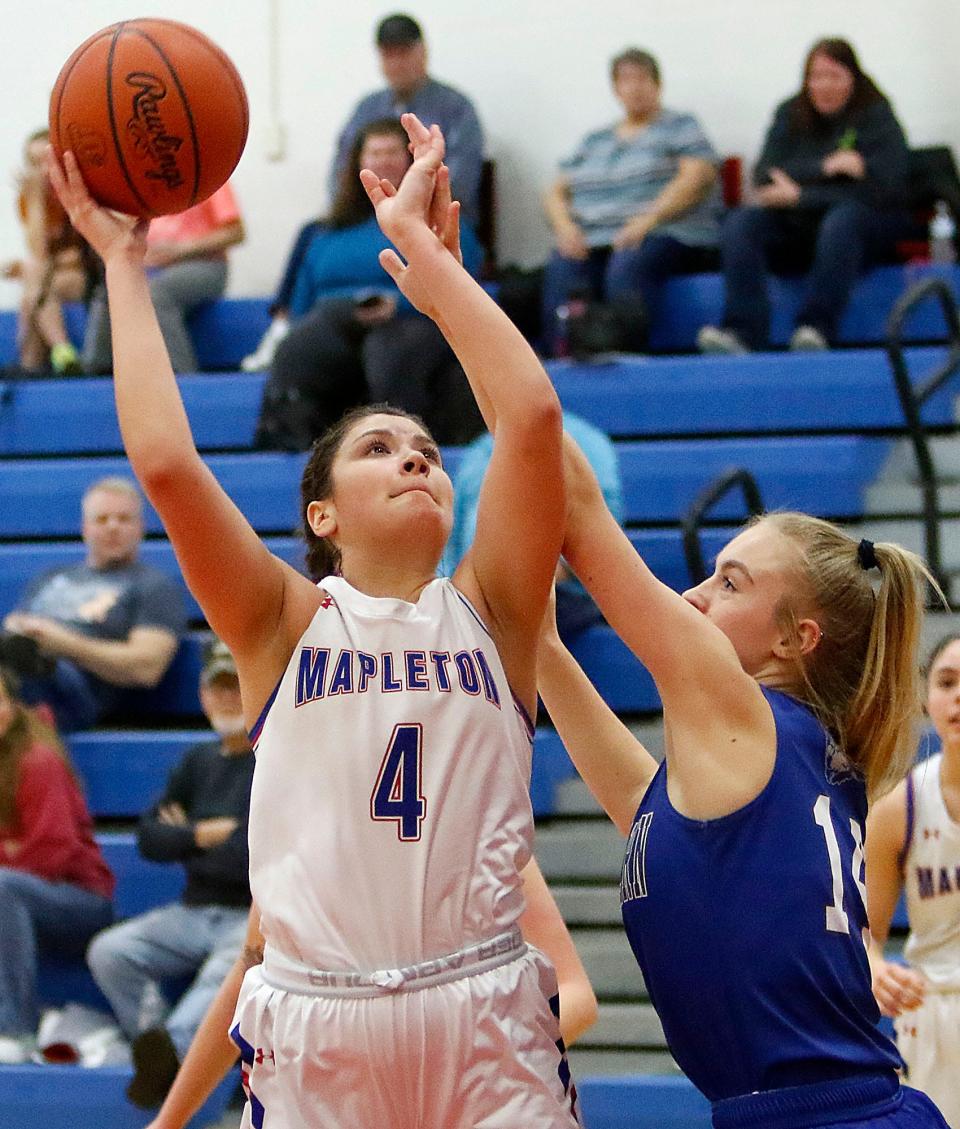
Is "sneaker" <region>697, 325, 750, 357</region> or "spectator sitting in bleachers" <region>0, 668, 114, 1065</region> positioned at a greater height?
"sneaker" <region>697, 325, 750, 357</region>

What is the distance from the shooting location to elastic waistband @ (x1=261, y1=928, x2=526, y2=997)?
244 cm

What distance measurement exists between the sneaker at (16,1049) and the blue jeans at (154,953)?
27 cm

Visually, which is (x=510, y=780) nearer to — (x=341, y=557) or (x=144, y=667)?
(x=341, y=557)

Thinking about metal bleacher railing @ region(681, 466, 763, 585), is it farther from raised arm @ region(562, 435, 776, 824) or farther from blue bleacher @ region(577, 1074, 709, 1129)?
raised arm @ region(562, 435, 776, 824)

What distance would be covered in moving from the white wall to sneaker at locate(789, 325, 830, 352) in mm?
1451

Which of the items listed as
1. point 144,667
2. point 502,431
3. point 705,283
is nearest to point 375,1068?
point 502,431

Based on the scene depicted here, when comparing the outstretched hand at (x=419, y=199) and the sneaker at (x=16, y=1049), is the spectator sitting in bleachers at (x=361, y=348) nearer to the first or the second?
the sneaker at (x=16, y=1049)

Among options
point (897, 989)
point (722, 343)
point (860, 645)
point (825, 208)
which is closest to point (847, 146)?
point (825, 208)

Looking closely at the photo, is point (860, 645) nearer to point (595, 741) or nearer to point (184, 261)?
point (595, 741)

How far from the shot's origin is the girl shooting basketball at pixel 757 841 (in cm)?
251

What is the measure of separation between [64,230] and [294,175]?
4.03 ft

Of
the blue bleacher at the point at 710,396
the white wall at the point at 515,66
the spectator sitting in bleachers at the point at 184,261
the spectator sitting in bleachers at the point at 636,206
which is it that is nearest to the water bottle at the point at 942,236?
the white wall at the point at 515,66

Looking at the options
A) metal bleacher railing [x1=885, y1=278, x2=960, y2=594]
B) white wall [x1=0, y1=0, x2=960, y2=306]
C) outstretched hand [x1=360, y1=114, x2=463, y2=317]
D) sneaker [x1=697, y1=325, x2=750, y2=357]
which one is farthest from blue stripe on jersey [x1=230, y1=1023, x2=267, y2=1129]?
white wall [x1=0, y1=0, x2=960, y2=306]

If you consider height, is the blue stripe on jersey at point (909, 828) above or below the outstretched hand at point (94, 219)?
below
